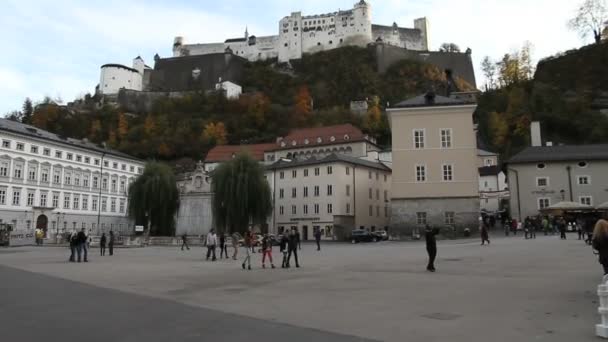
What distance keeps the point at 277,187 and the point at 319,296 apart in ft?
173

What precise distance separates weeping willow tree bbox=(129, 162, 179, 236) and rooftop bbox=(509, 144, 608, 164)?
118 feet

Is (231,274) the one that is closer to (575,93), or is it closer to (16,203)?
(16,203)

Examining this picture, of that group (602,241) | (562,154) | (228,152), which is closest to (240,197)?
(562,154)

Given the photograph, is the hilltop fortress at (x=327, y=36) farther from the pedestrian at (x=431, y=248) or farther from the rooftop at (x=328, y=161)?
the pedestrian at (x=431, y=248)

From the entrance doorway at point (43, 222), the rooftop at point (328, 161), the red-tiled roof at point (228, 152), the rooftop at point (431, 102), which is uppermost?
the red-tiled roof at point (228, 152)

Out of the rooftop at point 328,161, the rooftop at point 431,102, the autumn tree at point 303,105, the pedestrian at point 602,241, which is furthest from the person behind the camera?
the autumn tree at point 303,105

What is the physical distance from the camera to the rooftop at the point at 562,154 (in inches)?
1890

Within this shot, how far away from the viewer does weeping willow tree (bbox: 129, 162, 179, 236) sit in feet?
171

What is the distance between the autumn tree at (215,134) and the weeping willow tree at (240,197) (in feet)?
191

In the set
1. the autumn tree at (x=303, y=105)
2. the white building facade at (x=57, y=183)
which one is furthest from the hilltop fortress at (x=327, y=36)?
the white building facade at (x=57, y=183)

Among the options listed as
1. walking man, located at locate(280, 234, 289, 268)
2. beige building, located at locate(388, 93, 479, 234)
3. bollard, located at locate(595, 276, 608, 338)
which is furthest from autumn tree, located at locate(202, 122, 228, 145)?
bollard, located at locate(595, 276, 608, 338)

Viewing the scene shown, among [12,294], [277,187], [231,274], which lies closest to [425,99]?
[277,187]

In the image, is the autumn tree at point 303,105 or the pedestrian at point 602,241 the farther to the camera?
the autumn tree at point 303,105

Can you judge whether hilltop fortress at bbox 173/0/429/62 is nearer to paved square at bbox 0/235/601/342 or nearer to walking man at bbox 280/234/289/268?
walking man at bbox 280/234/289/268
